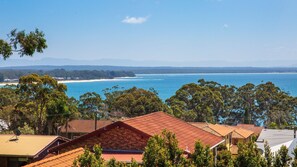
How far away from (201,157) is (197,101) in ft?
184

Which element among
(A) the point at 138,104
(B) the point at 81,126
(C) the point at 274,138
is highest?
(C) the point at 274,138

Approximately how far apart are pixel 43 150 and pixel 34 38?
10065 mm

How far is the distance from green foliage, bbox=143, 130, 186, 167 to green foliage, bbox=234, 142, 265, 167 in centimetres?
106

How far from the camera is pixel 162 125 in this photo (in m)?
18.2

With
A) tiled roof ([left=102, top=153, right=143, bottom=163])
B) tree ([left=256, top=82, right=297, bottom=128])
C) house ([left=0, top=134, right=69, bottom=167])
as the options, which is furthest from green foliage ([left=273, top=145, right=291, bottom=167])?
tree ([left=256, top=82, right=297, bottom=128])

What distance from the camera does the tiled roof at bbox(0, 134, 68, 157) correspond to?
69.7 ft

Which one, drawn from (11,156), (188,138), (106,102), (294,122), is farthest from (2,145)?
(294,122)

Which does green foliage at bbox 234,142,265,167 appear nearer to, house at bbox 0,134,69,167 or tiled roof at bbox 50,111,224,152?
Answer: tiled roof at bbox 50,111,224,152

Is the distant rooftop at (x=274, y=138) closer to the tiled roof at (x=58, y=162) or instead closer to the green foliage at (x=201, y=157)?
the tiled roof at (x=58, y=162)

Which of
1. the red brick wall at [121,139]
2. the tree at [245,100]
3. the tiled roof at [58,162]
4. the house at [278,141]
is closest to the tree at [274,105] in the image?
the tree at [245,100]

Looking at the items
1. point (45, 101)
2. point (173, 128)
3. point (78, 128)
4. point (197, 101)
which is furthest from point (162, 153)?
point (197, 101)

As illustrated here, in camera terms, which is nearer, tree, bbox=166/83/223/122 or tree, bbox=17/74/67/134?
tree, bbox=17/74/67/134

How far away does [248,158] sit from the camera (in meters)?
7.71

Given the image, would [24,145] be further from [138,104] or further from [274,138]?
[138,104]
